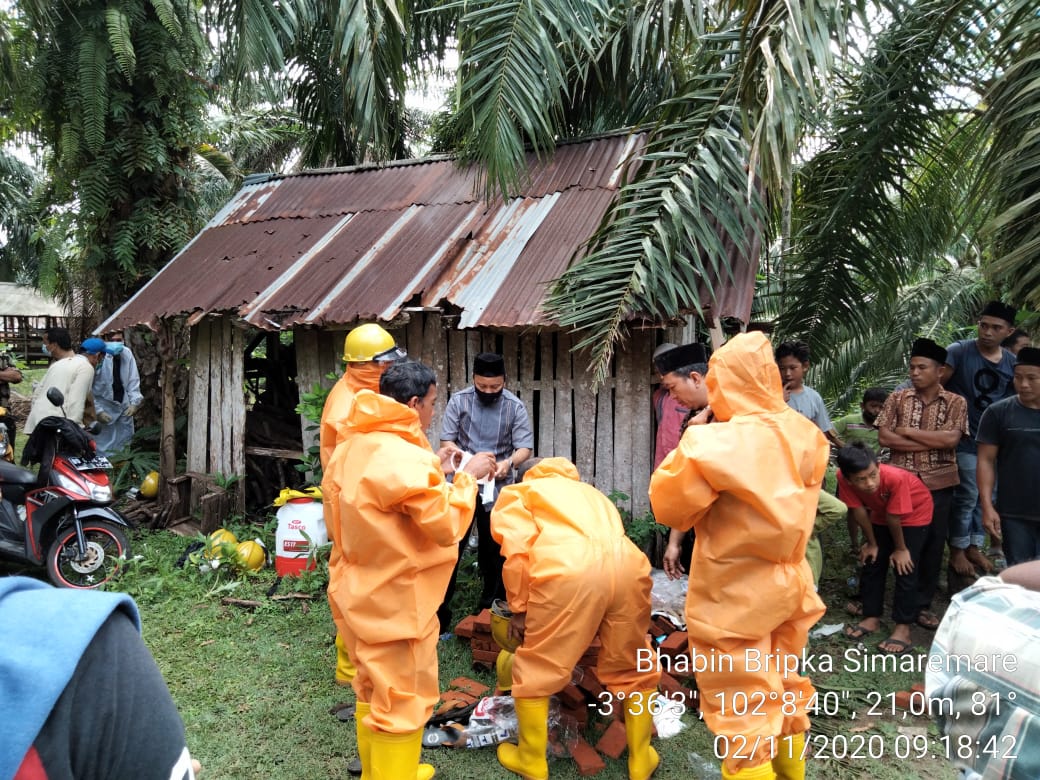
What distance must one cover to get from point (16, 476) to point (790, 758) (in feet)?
19.1

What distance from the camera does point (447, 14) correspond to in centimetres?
776

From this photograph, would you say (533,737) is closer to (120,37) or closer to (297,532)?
(297,532)

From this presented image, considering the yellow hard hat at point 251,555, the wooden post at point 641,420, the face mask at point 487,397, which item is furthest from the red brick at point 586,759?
the yellow hard hat at point 251,555

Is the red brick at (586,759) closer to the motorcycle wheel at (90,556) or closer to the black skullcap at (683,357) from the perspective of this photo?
the black skullcap at (683,357)

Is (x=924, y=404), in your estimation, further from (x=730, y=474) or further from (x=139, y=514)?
(x=139, y=514)

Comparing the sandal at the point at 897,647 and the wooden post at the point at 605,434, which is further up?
the wooden post at the point at 605,434

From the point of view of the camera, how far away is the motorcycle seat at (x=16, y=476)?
5.35 m

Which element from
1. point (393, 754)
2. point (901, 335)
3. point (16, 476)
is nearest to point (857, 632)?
point (393, 754)

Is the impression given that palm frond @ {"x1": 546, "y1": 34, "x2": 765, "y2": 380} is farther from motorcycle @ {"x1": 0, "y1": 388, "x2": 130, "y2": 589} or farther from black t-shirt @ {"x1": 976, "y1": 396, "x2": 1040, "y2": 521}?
motorcycle @ {"x1": 0, "y1": 388, "x2": 130, "y2": 589}

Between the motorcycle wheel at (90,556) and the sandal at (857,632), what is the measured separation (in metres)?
5.60

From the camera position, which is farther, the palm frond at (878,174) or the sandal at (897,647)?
the palm frond at (878,174)

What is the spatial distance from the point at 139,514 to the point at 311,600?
128 inches

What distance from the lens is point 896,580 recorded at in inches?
176

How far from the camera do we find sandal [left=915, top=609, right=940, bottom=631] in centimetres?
467
